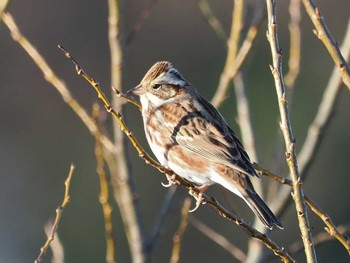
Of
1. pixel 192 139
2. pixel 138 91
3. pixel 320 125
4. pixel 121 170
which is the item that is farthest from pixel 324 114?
pixel 121 170

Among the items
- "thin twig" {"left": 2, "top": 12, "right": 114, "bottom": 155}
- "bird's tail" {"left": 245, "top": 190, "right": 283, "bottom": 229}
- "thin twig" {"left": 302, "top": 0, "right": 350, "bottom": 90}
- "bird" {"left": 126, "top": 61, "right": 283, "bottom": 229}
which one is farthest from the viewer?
"bird" {"left": 126, "top": 61, "right": 283, "bottom": 229}

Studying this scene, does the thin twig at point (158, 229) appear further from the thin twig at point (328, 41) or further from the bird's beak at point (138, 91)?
the thin twig at point (328, 41)

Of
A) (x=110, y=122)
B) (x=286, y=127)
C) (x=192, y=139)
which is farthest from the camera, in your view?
(x=110, y=122)

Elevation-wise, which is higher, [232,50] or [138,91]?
[138,91]

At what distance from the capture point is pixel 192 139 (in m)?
5.20

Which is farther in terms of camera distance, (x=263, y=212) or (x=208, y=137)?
(x=208, y=137)

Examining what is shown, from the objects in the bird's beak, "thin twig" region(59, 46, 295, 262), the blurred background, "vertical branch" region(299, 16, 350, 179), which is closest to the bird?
the bird's beak

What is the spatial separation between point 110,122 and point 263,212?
17.7 ft

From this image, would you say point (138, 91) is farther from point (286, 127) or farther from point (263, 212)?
point (286, 127)

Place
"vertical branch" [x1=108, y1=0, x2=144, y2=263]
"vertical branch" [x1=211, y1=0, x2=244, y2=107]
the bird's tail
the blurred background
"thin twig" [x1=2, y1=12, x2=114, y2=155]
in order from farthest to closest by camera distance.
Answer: the blurred background
"vertical branch" [x1=211, y1=0, x2=244, y2=107]
"vertical branch" [x1=108, y1=0, x2=144, y2=263]
"thin twig" [x1=2, y1=12, x2=114, y2=155]
the bird's tail

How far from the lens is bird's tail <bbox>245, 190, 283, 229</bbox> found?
4.72 m

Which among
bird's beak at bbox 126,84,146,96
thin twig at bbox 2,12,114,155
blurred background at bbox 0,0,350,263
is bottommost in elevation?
blurred background at bbox 0,0,350,263

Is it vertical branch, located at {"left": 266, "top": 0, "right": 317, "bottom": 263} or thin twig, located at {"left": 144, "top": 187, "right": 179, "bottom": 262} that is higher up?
vertical branch, located at {"left": 266, "top": 0, "right": 317, "bottom": 263}

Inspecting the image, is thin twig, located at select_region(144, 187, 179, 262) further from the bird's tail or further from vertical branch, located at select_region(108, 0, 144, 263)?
the bird's tail
